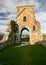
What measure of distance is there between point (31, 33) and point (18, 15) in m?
4.73

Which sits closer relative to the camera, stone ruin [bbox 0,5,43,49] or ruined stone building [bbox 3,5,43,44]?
stone ruin [bbox 0,5,43,49]

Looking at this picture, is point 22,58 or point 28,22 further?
point 28,22

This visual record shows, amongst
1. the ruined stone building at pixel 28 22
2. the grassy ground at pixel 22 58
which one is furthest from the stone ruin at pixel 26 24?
the grassy ground at pixel 22 58

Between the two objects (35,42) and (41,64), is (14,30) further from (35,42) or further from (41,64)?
(41,64)

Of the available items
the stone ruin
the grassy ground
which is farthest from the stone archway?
→ the grassy ground

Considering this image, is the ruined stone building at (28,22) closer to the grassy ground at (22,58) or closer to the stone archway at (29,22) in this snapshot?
the stone archway at (29,22)

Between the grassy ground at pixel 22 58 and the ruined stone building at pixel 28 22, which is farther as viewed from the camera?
the ruined stone building at pixel 28 22

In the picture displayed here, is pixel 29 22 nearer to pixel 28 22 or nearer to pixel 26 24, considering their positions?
pixel 28 22

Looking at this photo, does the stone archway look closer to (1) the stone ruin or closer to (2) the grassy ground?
(1) the stone ruin

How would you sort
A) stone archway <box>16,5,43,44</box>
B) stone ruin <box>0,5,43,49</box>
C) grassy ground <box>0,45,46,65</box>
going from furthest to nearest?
stone archway <box>16,5,43,44</box> → stone ruin <box>0,5,43,49</box> → grassy ground <box>0,45,46,65</box>

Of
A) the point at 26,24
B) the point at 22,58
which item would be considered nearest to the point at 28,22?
the point at 26,24

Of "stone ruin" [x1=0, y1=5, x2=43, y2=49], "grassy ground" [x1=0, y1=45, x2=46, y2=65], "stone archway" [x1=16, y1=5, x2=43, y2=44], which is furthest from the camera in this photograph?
"stone archway" [x1=16, y1=5, x2=43, y2=44]

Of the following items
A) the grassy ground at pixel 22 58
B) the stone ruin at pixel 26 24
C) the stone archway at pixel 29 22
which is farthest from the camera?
the stone archway at pixel 29 22

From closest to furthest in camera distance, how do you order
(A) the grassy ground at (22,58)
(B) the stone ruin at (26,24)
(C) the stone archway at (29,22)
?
(A) the grassy ground at (22,58), (B) the stone ruin at (26,24), (C) the stone archway at (29,22)
